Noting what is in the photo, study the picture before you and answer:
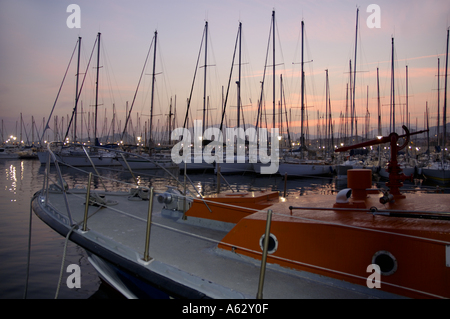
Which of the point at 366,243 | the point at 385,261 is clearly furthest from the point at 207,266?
the point at 385,261

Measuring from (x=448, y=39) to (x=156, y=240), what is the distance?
35.7 meters

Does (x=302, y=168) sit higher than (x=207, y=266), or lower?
lower

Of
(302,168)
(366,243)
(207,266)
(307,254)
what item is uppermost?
(366,243)

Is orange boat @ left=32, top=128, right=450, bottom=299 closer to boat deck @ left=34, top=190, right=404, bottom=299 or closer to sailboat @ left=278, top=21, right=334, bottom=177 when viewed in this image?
boat deck @ left=34, top=190, right=404, bottom=299

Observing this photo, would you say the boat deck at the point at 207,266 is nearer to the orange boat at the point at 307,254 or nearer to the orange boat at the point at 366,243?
the orange boat at the point at 307,254

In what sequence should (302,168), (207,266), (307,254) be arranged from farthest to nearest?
(302,168)
(207,266)
(307,254)

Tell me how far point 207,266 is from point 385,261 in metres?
1.97

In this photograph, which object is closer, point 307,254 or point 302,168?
point 307,254

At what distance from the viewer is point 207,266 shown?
360 centimetres

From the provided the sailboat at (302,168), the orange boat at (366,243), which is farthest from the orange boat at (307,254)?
the sailboat at (302,168)

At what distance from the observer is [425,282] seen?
109 inches

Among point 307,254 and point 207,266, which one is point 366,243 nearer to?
point 307,254
